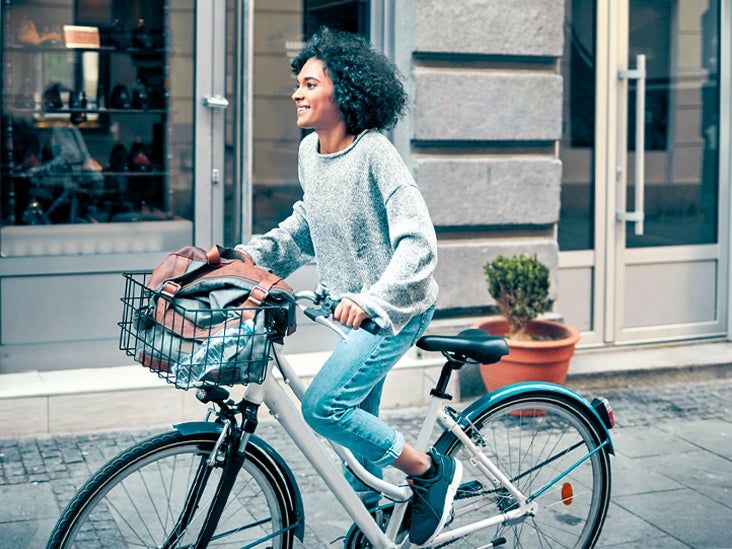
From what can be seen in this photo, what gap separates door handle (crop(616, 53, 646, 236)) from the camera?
7.25 metres

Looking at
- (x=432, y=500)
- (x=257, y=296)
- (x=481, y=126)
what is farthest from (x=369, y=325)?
(x=481, y=126)

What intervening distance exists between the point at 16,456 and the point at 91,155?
182cm

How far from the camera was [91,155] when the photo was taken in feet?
20.9

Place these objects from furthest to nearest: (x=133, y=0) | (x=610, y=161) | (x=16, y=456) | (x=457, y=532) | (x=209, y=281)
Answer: (x=610, y=161) < (x=133, y=0) < (x=16, y=456) < (x=457, y=532) < (x=209, y=281)

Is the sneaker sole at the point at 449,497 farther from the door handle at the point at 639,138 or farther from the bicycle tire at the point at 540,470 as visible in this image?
the door handle at the point at 639,138

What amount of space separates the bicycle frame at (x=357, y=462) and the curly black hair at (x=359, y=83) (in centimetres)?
77

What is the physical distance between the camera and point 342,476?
340 centimetres

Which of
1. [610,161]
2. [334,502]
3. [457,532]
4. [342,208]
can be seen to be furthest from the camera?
[610,161]

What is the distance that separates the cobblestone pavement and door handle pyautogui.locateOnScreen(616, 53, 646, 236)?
123cm

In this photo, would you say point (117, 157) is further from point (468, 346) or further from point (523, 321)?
point (468, 346)

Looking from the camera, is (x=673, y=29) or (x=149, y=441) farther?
(x=673, y=29)

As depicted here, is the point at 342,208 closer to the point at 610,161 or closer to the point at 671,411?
the point at 671,411

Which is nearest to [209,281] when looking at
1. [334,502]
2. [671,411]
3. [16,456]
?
[334,502]

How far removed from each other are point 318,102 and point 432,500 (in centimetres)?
126
